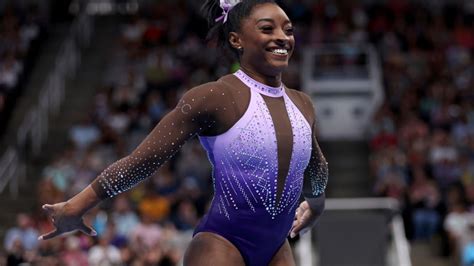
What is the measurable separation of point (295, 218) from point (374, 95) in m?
13.7

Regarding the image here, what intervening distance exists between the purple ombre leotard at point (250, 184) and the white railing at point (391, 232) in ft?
24.8

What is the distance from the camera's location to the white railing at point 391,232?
39.6 feet

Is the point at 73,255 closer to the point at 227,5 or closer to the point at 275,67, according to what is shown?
the point at 227,5

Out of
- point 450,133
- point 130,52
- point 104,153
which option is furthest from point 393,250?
point 130,52

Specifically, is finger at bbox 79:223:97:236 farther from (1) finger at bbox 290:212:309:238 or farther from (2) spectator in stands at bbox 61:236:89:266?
(2) spectator in stands at bbox 61:236:89:266

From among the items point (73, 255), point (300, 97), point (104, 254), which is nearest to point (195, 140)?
point (104, 254)

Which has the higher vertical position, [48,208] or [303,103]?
[303,103]

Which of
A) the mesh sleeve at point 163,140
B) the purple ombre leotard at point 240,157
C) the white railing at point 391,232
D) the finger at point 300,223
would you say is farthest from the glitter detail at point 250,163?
the white railing at point 391,232

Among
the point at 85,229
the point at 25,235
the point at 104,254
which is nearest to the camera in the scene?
the point at 85,229

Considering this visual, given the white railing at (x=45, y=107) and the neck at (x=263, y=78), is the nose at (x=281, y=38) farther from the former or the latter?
the white railing at (x=45, y=107)

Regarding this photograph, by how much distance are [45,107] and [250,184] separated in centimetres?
1442

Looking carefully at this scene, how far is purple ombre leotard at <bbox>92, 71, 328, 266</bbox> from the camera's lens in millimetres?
4344

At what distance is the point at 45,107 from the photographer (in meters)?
18.3

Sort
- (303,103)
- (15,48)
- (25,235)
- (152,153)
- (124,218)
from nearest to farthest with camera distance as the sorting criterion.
Result: (152,153), (303,103), (25,235), (124,218), (15,48)
